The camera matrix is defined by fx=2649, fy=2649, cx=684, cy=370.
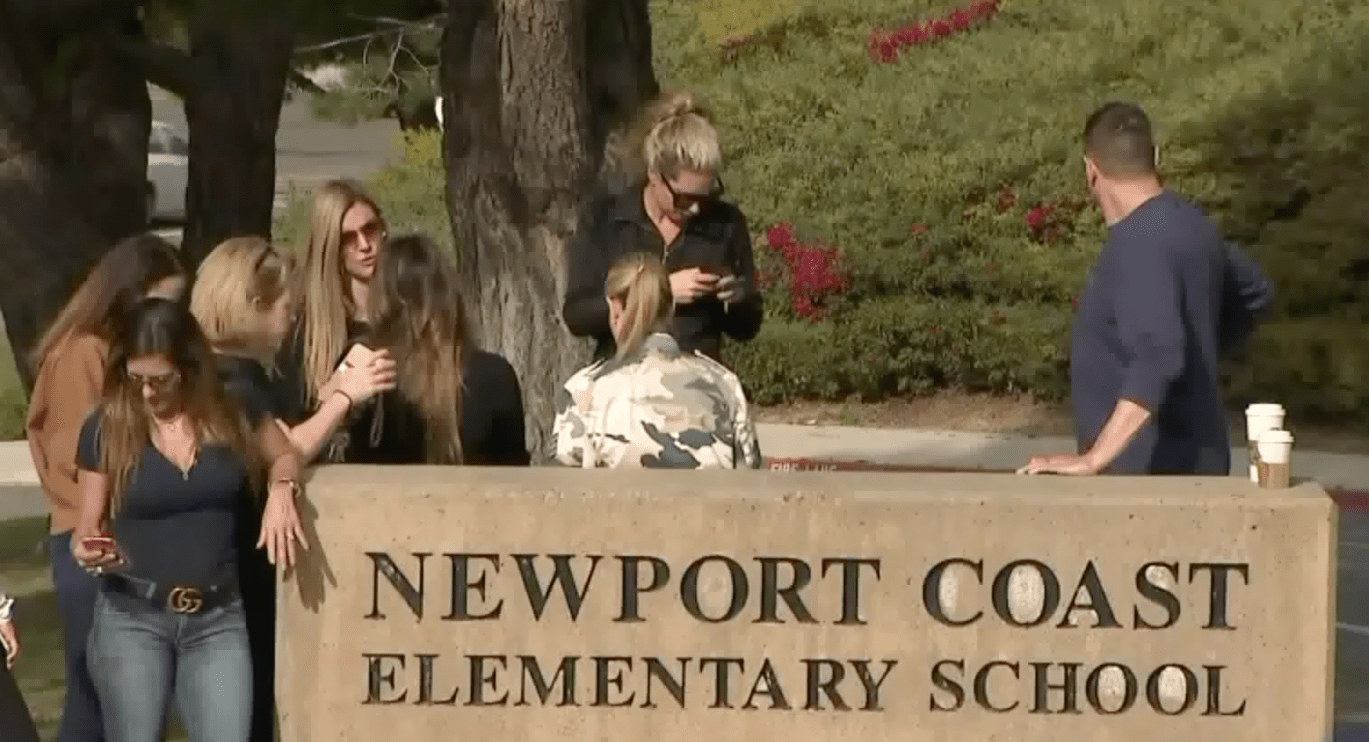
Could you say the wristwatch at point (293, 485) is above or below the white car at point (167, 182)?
below

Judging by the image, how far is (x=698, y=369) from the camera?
611cm

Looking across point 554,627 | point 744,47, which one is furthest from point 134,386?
point 744,47

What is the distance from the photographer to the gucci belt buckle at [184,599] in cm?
571

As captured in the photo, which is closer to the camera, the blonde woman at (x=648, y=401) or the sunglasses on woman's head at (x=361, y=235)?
the blonde woman at (x=648, y=401)

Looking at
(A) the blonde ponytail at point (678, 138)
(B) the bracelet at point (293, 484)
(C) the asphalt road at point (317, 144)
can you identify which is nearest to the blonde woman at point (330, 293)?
(B) the bracelet at point (293, 484)

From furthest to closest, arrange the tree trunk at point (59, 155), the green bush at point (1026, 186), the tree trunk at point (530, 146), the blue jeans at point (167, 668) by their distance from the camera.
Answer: the green bush at point (1026, 186), the tree trunk at point (59, 155), the tree trunk at point (530, 146), the blue jeans at point (167, 668)

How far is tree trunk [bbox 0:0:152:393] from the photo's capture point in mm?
10492

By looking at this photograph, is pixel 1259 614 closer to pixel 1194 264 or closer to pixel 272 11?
pixel 1194 264

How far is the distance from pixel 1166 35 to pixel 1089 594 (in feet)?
46.4

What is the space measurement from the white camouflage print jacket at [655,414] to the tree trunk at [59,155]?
186 inches

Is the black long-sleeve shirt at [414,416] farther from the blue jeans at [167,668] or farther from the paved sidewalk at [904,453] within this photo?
the paved sidewalk at [904,453]

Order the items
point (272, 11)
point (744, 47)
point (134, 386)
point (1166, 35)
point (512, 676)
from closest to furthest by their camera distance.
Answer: point (134, 386), point (512, 676), point (272, 11), point (1166, 35), point (744, 47)

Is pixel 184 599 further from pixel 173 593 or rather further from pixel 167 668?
pixel 167 668

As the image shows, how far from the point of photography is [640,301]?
600cm
